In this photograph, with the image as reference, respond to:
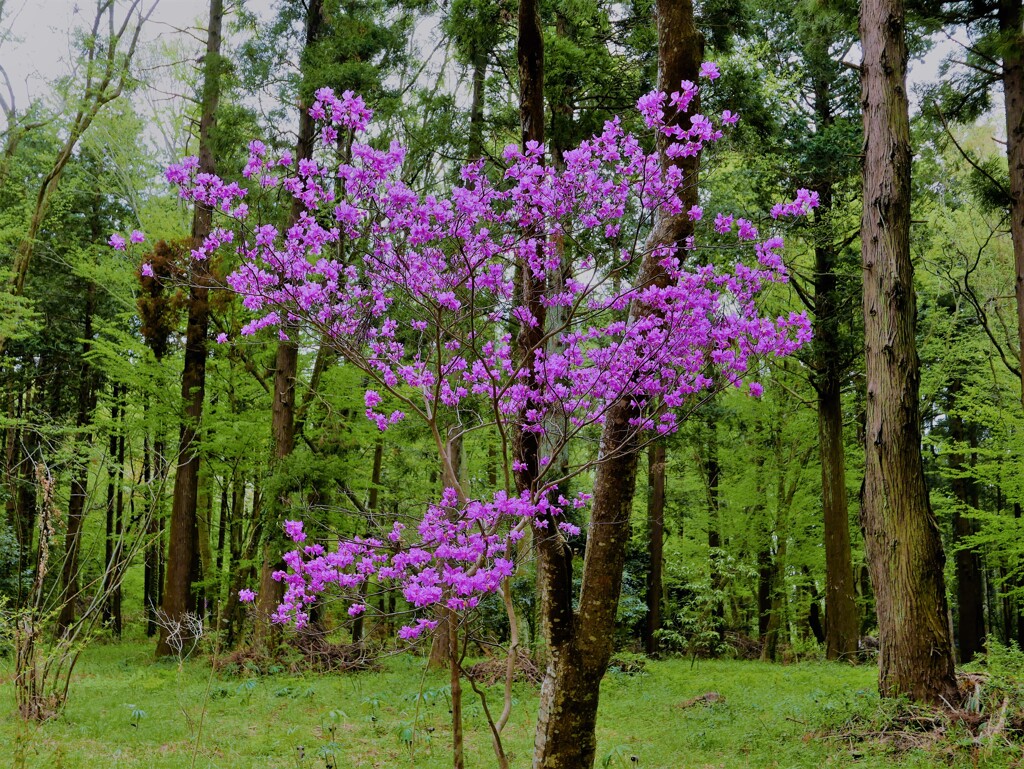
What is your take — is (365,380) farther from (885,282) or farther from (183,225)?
(885,282)

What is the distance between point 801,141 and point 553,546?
878 centimetres

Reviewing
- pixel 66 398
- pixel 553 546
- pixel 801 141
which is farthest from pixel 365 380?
pixel 66 398

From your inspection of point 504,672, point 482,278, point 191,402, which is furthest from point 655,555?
point 482,278

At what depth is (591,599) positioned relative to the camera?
401cm

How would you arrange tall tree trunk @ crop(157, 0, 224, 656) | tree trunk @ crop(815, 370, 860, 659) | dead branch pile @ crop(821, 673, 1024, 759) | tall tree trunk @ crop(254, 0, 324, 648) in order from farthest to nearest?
tall tree trunk @ crop(157, 0, 224, 656) → tree trunk @ crop(815, 370, 860, 659) → tall tree trunk @ crop(254, 0, 324, 648) → dead branch pile @ crop(821, 673, 1024, 759)

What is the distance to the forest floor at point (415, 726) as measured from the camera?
4.66 metres

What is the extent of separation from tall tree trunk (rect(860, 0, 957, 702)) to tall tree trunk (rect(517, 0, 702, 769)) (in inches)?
79.9

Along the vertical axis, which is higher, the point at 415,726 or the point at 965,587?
the point at 965,587

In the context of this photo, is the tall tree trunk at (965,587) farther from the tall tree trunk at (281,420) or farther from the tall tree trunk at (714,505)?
the tall tree trunk at (281,420)

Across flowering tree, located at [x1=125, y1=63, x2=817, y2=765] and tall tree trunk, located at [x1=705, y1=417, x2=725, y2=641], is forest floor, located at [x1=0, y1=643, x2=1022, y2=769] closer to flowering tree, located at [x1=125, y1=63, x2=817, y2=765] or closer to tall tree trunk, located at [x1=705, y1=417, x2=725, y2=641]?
flowering tree, located at [x1=125, y1=63, x2=817, y2=765]

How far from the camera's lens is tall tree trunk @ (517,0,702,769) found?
3.87 m

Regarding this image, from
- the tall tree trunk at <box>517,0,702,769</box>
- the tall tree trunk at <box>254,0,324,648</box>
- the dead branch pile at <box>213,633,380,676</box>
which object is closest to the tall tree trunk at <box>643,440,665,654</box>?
the dead branch pile at <box>213,633,380,676</box>

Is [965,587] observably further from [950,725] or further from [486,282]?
[486,282]

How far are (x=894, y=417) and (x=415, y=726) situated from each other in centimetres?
427
